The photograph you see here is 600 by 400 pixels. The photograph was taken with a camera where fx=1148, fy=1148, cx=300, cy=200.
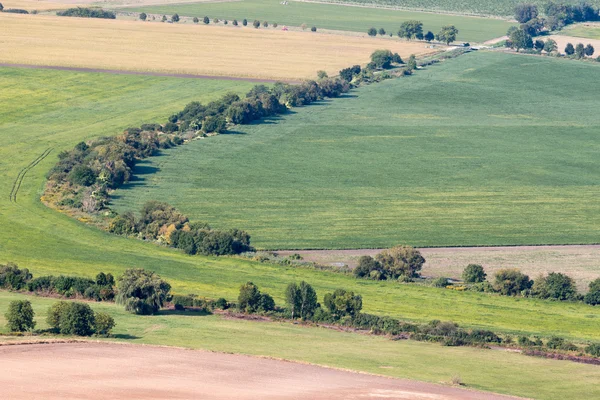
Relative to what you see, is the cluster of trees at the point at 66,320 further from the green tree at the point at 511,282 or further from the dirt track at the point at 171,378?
the green tree at the point at 511,282

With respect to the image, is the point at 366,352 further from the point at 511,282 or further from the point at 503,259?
the point at 503,259

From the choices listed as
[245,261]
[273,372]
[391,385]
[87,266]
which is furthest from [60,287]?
[391,385]

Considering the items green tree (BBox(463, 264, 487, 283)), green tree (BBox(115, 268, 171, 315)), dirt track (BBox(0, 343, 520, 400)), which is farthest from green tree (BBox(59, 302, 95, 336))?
green tree (BBox(463, 264, 487, 283))

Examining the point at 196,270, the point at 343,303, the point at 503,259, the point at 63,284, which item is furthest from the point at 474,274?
the point at 63,284

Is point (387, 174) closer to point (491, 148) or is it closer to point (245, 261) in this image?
point (491, 148)

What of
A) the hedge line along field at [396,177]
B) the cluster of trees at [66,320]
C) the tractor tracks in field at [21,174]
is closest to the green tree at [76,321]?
the cluster of trees at [66,320]

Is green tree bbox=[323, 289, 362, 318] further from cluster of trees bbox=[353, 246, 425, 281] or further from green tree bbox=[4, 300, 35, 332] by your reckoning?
green tree bbox=[4, 300, 35, 332]
